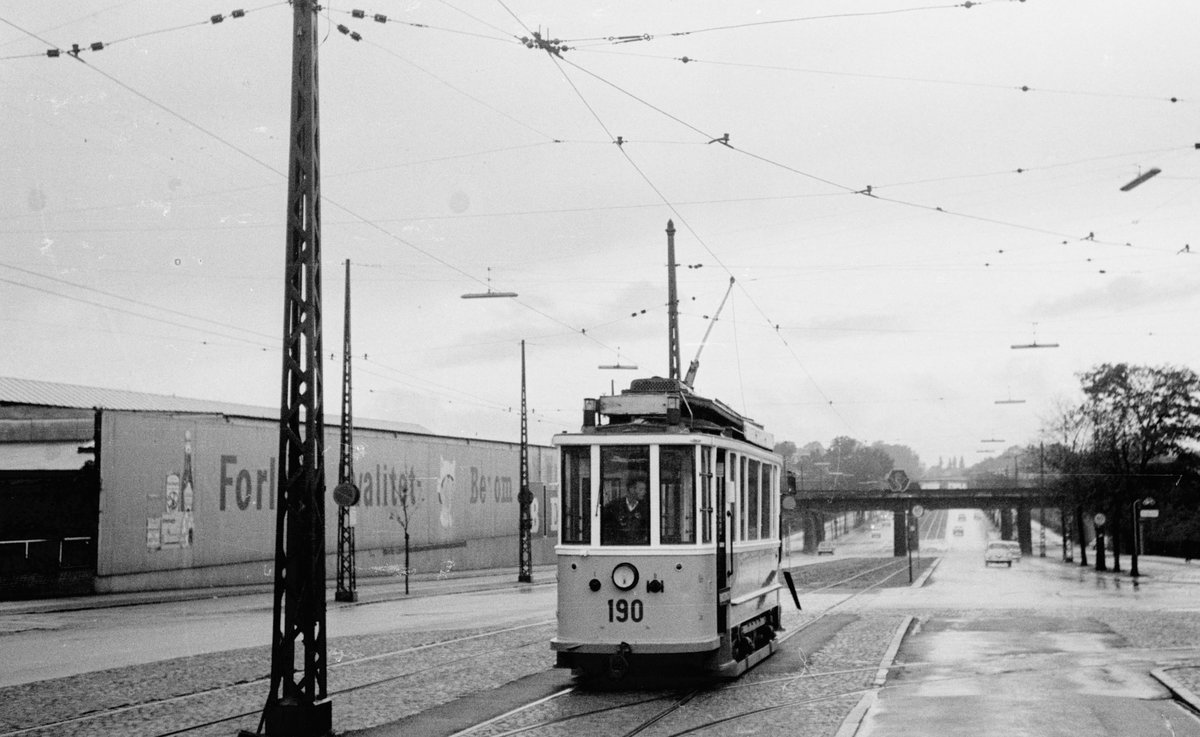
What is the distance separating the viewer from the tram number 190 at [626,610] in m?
13.9

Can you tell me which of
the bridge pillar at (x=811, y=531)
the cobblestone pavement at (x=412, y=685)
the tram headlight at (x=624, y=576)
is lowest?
the bridge pillar at (x=811, y=531)

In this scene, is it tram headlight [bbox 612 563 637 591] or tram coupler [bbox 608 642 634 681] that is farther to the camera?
tram headlight [bbox 612 563 637 591]

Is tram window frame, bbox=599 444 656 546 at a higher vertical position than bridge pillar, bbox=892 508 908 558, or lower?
higher

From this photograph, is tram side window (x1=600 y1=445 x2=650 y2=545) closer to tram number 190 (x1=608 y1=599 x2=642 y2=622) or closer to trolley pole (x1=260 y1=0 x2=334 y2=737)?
tram number 190 (x1=608 y1=599 x2=642 y2=622)

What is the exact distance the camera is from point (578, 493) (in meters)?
14.2

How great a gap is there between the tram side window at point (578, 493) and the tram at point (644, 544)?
0.04ft

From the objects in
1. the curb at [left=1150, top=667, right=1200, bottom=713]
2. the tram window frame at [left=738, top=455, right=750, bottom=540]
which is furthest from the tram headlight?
the curb at [left=1150, top=667, right=1200, bottom=713]

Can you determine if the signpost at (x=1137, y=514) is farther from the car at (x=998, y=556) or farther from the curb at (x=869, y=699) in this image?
the curb at (x=869, y=699)

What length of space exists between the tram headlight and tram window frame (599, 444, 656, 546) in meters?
0.28

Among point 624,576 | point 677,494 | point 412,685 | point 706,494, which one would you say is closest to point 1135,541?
point 706,494

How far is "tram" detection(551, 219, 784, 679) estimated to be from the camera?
13.8m

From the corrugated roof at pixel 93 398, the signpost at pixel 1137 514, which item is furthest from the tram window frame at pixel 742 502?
the signpost at pixel 1137 514

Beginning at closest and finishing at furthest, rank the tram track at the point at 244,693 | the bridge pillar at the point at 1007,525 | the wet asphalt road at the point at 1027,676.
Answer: the wet asphalt road at the point at 1027,676 → the tram track at the point at 244,693 → the bridge pillar at the point at 1007,525

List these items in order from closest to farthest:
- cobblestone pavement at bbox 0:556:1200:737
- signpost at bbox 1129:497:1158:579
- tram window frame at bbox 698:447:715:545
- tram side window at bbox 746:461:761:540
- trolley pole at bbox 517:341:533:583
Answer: cobblestone pavement at bbox 0:556:1200:737 < tram window frame at bbox 698:447:715:545 < tram side window at bbox 746:461:761:540 < trolley pole at bbox 517:341:533:583 < signpost at bbox 1129:497:1158:579
